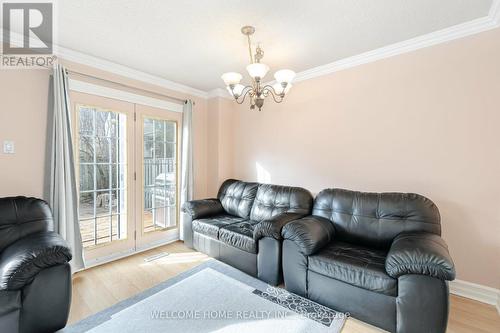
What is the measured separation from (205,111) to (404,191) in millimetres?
3339

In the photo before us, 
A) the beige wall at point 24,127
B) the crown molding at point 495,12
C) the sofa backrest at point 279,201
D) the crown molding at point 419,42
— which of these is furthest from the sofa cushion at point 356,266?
the beige wall at point 24,127

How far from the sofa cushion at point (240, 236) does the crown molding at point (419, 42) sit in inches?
88.8

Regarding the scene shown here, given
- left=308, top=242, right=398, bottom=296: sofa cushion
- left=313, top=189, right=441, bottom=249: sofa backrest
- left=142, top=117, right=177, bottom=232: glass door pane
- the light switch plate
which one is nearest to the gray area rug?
left=308, top=242, right=398, bottom=296: sofa cushion

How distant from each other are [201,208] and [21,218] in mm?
1904

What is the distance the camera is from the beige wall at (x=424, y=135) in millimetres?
2172

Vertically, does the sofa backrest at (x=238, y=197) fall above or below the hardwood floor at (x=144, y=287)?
above

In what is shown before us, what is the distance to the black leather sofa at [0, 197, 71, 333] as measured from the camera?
1.53 m

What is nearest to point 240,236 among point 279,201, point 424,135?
point 279,201

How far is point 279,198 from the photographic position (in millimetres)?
3146

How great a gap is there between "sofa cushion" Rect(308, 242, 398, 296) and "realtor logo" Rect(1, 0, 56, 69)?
10.4 ft

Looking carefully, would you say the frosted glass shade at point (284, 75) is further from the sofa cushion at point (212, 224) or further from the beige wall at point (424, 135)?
the sofa cushion at point (212, 224)

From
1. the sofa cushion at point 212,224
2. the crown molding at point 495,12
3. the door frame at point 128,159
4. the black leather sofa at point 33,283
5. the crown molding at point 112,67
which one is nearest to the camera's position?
the black leather sofa at point 33,283

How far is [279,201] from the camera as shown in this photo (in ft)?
10.3

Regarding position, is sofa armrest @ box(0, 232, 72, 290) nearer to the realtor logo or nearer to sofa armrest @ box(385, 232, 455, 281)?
the realtor logo
